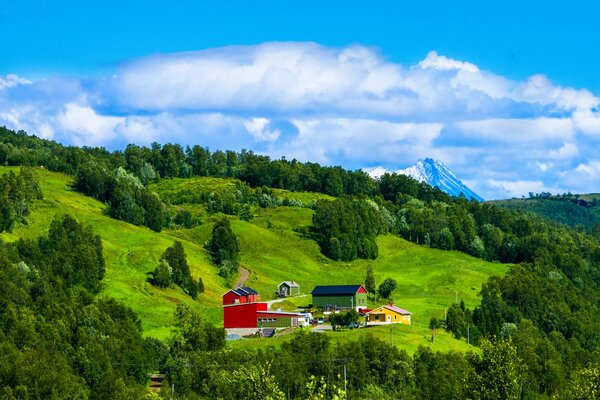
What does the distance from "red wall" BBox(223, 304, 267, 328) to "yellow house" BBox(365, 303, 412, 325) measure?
19.9 metres

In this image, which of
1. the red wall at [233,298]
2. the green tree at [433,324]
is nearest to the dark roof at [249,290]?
the red wall at [233,298]

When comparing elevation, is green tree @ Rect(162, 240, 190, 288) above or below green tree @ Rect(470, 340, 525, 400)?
above

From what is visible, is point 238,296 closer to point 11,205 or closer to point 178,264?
point 178,264

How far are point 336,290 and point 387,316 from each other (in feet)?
76.5

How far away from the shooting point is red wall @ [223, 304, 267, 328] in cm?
16850

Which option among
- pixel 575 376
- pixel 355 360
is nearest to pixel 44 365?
pixel 355 360

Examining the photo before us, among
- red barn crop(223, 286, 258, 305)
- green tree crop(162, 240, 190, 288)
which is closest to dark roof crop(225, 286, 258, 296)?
red barn crop(223, 286, 258, 305)

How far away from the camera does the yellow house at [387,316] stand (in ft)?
552

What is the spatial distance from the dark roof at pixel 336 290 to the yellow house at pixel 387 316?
16.8 metres

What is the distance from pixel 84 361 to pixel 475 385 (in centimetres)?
4733

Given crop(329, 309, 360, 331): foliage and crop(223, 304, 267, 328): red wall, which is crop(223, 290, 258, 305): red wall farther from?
crop(329, 309, 360, 331): foliage

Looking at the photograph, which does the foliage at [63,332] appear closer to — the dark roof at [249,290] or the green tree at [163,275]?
the green tree at [163,275]

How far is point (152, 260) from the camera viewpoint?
628 ft

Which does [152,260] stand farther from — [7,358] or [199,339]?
[7,358]
